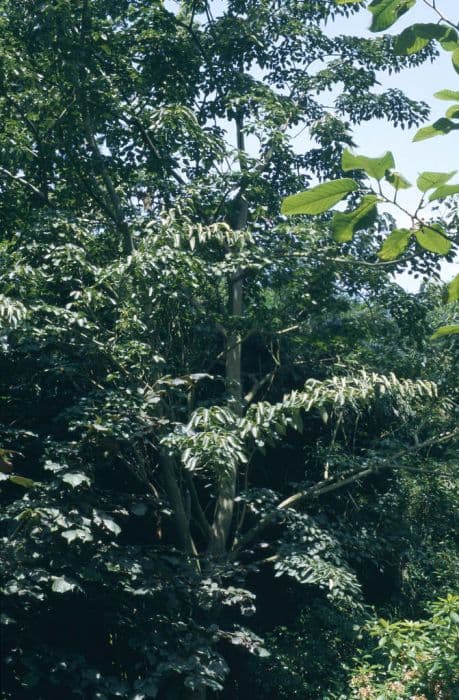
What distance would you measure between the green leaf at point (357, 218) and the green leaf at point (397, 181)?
0.13 feet

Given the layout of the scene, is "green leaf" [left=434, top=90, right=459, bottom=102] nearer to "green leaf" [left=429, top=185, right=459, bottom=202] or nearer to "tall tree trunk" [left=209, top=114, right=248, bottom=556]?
"green leaf" [left=429, top=185, right=459, bottom=202]

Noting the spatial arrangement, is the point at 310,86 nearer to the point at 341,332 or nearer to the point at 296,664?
the point at 341,332

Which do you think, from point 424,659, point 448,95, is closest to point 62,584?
point 424,659

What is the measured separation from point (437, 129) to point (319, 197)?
23 centimetres

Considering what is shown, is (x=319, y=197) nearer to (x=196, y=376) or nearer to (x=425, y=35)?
(x=425, y=35)

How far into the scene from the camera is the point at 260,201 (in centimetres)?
686

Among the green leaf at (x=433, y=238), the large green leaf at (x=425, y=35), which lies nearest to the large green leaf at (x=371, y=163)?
the green leaf at (x=433, y=238)

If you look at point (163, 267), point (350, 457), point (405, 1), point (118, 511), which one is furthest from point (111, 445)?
point (405, 1)

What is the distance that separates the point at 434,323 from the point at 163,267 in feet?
15.3

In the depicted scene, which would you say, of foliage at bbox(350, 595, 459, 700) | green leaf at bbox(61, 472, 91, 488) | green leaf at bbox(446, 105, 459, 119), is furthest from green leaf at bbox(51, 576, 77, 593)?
green leaf at bbox(446, 105, 459, 119)

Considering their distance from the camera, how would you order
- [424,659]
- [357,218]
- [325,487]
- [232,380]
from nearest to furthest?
[357,218] → [424,659] → [232,380] → [325,487]

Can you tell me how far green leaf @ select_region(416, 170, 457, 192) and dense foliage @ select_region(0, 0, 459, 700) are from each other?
340 cm

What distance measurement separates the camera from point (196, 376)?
4.64 m

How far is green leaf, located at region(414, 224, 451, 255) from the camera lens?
116 cm
